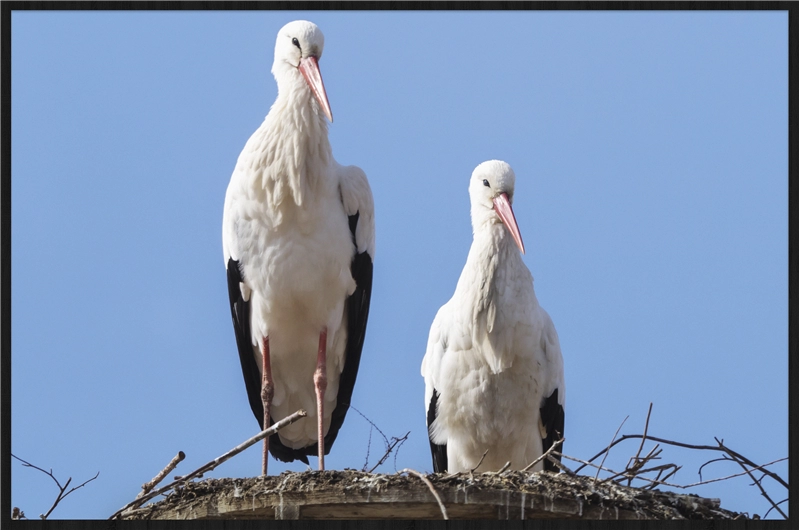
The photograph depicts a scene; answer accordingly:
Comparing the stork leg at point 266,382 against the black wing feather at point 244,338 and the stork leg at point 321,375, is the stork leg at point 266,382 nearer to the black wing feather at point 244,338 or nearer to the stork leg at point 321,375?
the black wing feather at point 244,338

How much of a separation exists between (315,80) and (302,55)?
16cm

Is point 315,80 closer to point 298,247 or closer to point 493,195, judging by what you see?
point 298,247

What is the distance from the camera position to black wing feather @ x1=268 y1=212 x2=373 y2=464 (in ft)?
18.9

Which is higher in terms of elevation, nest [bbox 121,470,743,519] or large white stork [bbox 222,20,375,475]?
large white stork [bbox 222,20,375,475]

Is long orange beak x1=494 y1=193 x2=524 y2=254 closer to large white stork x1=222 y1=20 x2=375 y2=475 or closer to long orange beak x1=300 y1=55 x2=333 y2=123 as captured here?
large white stork x1=222 y1=20 x2=375 y2=475

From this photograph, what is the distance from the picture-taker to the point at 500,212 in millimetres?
5902

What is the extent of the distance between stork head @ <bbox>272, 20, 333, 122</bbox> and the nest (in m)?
1.95

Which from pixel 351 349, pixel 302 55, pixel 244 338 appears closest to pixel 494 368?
pixel 351 349

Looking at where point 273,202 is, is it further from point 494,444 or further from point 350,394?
point 494,444

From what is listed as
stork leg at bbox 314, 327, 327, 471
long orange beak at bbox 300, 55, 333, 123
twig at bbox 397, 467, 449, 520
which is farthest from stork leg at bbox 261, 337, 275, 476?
twig at bbox 397, 467, 449, 520

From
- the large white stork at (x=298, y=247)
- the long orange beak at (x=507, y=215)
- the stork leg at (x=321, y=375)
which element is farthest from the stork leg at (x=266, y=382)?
the long orange beak at (x=507, y=215)

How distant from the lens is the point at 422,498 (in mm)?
4129

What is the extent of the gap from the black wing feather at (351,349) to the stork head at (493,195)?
0.62 m

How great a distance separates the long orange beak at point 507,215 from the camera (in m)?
5.77
